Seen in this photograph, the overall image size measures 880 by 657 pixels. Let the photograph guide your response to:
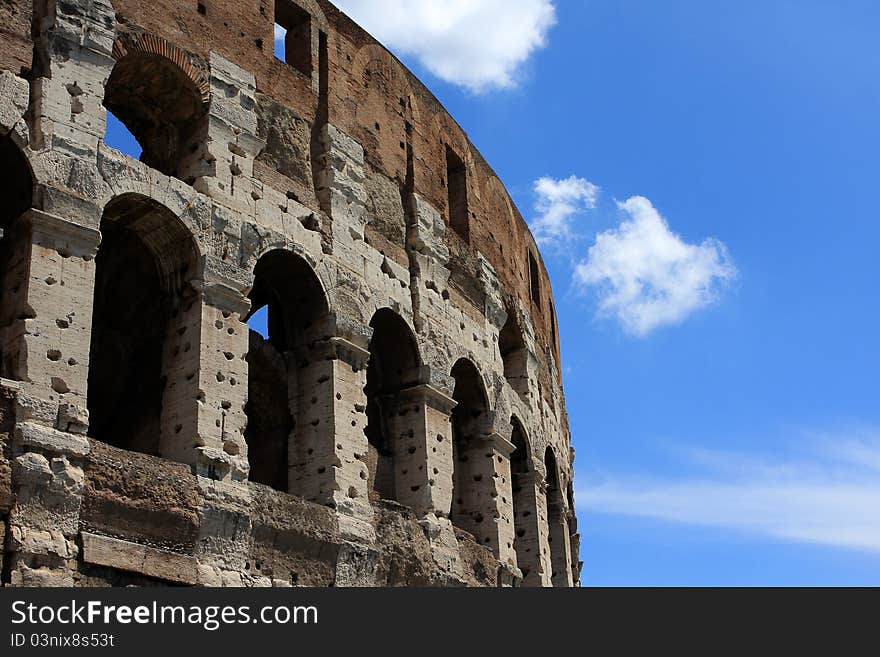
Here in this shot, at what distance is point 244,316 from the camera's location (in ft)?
40.9

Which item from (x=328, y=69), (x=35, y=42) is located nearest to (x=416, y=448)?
(x=328, y=69)

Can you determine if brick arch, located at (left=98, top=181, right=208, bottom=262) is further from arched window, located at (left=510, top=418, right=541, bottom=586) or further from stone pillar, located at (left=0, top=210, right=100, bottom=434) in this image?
arched window, located at (left=510, top=418, right=541, bottom=586)

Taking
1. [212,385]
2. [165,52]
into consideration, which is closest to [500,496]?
[212,385]

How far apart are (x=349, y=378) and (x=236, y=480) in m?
2.15

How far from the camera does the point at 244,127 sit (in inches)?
519

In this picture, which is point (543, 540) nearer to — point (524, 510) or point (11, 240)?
point (524, 510)

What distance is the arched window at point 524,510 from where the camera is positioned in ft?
56.7

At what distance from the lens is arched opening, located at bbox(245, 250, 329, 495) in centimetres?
1333

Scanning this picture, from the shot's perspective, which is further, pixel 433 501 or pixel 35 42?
pixel 433 501

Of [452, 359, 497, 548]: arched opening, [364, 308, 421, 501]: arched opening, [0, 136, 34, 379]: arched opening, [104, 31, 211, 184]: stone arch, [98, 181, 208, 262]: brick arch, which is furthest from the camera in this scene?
[452, 359, 497, 548]: arched opening

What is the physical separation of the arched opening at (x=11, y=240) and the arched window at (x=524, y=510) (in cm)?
756

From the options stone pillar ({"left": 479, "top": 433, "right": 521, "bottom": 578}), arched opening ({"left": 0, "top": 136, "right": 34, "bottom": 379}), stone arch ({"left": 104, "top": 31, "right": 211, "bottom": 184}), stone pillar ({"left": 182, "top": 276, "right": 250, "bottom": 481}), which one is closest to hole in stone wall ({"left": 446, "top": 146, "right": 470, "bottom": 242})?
stone pillar ({"left": 479, "top": 433, "right": 521, "bottom": 578})

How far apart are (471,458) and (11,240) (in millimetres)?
Result: 6831

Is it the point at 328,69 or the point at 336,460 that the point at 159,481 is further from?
the point at 328,69
